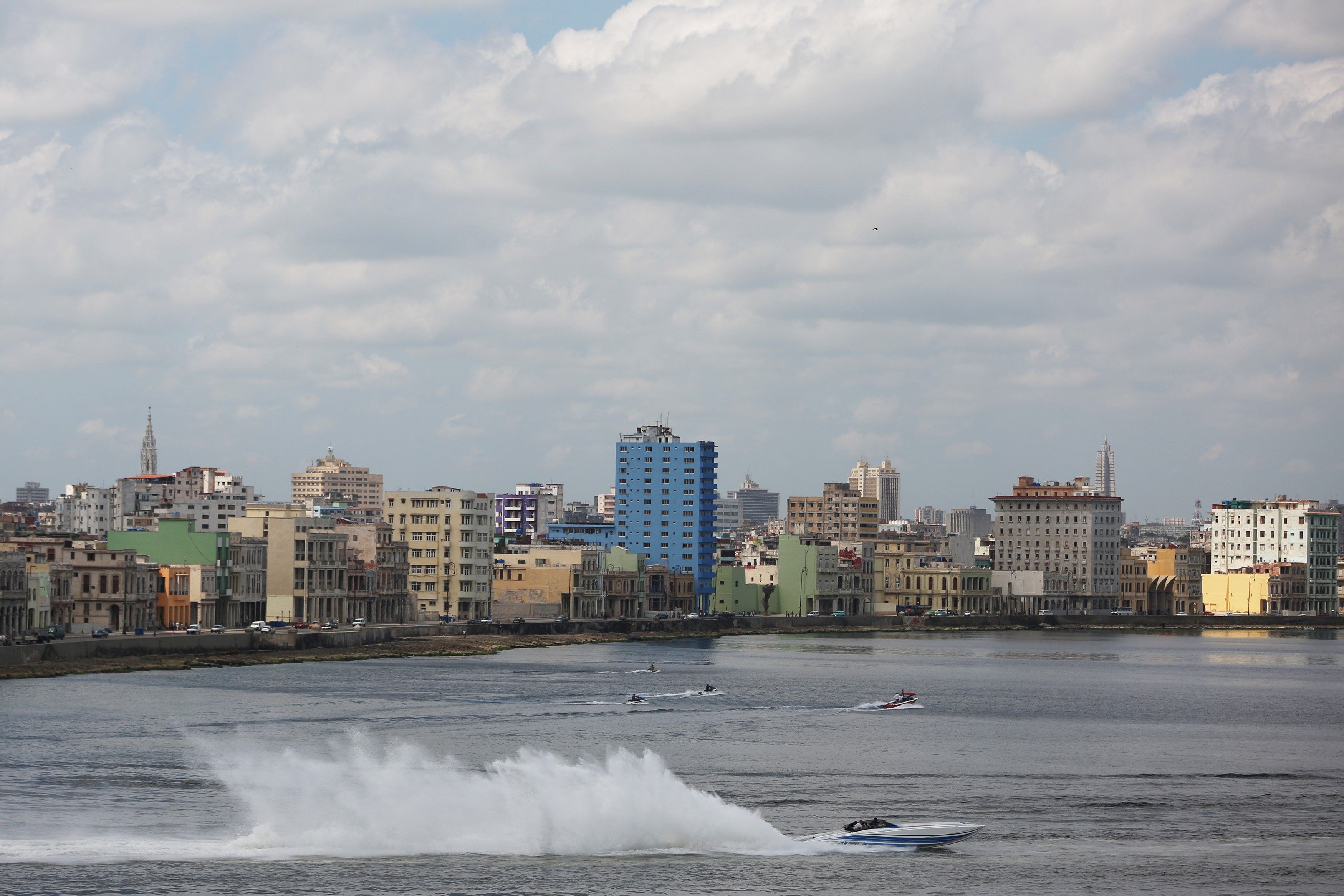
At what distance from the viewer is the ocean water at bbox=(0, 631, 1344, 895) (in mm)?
59375

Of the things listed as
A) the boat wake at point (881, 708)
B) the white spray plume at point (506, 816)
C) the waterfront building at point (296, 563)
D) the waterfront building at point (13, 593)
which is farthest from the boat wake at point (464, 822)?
the waterfront building at point (296, 563)

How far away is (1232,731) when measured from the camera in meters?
110

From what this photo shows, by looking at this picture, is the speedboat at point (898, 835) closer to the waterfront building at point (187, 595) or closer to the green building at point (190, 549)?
the waterfront building at point (187, 595)

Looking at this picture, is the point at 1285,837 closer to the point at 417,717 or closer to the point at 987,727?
the point at 987,727

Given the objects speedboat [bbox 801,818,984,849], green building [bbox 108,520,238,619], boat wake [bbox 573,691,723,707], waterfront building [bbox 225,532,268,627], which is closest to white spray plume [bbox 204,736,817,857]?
speedboat [bbox 801,818,984,849]

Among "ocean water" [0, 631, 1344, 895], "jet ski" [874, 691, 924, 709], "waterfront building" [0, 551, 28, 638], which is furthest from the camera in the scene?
"waterfront building" [0, 551, 28, 638]

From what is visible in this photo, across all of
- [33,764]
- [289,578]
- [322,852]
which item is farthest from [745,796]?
[289,578]

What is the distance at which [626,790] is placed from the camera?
66.7 m

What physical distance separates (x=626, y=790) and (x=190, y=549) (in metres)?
113

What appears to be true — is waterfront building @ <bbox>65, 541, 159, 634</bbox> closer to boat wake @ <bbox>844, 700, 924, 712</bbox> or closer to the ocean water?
the ocean water

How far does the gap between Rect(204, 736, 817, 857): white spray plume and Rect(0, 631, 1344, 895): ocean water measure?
14 cm

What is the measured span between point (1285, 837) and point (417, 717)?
167 feet

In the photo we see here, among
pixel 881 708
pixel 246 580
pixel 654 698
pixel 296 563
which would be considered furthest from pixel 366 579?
pixel 881 708

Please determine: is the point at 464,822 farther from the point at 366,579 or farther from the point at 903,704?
the point at 366,579
